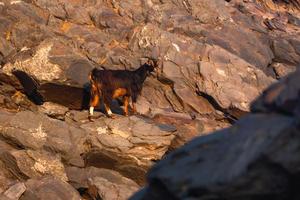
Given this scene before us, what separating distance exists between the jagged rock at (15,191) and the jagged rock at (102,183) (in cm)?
204

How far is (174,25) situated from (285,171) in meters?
25.6

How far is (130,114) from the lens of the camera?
2328cm

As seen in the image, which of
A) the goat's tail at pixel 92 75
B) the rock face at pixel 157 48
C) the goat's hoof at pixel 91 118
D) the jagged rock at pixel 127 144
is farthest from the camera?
the rock face at pixel 157 48

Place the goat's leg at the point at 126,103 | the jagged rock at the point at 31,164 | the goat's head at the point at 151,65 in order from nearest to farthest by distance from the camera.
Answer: the jagged rock at the point at 31,164 → the goat's leg at the point at 126,103 → the goat's head at the point at 151,65

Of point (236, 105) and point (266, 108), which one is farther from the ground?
point (266, 108)

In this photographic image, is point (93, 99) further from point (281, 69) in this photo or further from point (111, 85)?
point (281, 69)

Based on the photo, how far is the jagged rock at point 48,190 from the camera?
675 inches

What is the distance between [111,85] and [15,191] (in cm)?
642

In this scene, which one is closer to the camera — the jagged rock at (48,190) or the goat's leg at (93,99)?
the jagged rock at (48,190)

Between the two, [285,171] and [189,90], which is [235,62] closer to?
[189,90]

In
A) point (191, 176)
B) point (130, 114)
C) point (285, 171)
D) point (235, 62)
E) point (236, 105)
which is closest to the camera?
point (285, 171)

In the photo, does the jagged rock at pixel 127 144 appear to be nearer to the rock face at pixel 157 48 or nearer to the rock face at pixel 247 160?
the rock face at pixel 157 48

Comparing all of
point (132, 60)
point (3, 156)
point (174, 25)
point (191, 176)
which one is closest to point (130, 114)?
point (132, 60)

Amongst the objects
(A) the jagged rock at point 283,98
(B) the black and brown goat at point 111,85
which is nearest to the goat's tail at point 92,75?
(B) the black and brown goat at point 111,85
